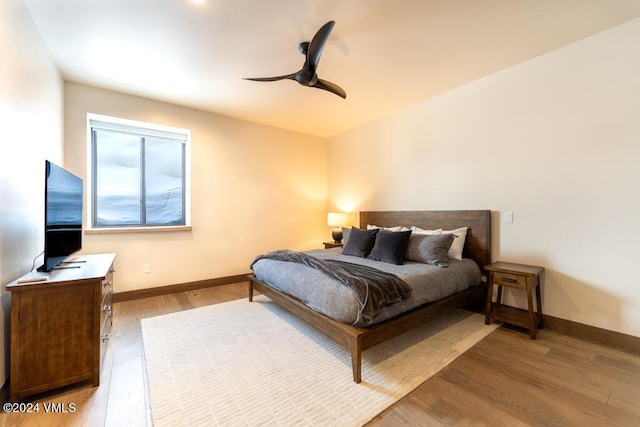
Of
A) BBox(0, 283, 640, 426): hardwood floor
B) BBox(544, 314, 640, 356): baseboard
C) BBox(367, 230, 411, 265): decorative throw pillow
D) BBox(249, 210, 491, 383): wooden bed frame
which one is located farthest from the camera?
BBox(367, 230, 411, 265): decorative throw pillow

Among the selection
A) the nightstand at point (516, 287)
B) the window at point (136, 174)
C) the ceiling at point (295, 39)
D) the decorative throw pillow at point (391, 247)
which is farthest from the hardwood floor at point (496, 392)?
the ceiling at point (295, 39)

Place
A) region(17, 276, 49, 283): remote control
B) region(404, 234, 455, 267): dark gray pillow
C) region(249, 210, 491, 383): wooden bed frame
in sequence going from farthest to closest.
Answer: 1. region(404, 234, 455, 267): dark gray pillow
2. region(249, 210, 491, 383): wooden bed frame
3. region(17, 276, 49, 283): remote control

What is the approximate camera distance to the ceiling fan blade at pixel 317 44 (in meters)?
1.94

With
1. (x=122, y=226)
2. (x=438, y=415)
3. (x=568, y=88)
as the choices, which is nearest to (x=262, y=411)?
(x=438, y=415)

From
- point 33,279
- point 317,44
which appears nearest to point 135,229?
point 33,279

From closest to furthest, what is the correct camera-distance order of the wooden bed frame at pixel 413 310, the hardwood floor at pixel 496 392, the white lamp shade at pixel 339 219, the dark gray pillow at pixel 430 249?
the hardwood floor at pixel 496 392 → the wooden bed frame at pixel 413 310 → the dark gray pillow at pixel 430 249 → the white lamp shade at pixel 339 219

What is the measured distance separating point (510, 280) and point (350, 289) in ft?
5.73

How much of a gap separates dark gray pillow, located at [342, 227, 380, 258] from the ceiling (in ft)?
6.19

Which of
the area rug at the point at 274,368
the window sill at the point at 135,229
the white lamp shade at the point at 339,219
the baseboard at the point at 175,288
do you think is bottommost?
Answer: the area rug at the point at 274,368

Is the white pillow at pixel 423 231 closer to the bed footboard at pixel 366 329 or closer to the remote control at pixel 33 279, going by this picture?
the bed footboard at pixel 366 329

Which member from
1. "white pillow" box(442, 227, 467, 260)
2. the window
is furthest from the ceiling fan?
the window

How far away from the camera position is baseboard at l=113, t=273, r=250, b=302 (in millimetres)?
3596

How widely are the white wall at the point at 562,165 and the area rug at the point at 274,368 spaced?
95 centimetres

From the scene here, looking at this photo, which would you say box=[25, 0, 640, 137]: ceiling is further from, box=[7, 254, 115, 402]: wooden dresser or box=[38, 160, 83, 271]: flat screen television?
box=[7, 254, 115, 402]: wooden dresser
